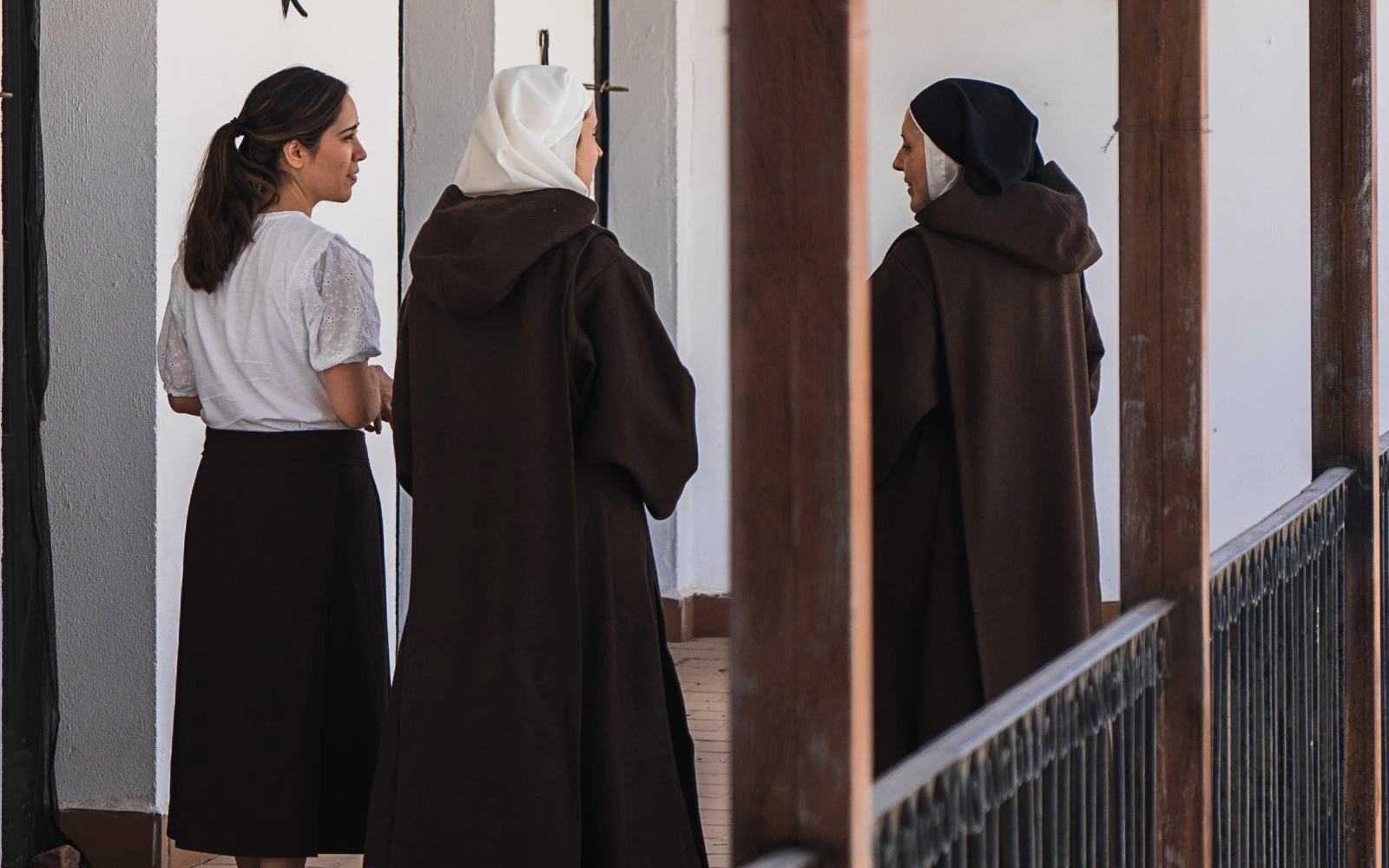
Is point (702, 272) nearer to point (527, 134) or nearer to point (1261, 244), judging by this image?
point (1261, 244)

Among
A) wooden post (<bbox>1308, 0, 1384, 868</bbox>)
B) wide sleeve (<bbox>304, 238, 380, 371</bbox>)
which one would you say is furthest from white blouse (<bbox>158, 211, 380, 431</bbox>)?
wooden post (<bbox>1308, 0, 1384, 868</bbox>)

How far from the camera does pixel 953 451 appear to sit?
3074 mm

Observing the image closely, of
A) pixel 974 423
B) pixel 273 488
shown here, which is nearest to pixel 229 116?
pixel 273 488

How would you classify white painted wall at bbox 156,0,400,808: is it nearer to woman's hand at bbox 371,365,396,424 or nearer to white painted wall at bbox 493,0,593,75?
white painted wall at bbox 493,0,593,75

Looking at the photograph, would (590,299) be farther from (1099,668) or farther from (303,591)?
(1099,668)

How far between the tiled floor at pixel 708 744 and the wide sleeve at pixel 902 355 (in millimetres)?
655

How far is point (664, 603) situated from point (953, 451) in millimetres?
3462

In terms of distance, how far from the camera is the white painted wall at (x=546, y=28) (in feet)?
16.5

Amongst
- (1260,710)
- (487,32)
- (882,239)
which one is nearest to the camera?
(1260,710)

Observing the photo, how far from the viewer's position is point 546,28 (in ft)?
17.9

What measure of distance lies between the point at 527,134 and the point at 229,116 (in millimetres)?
1244

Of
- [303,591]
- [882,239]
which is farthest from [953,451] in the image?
[882,239]

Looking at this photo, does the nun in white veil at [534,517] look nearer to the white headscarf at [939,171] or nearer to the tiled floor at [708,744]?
the tiled floor at [708,744]

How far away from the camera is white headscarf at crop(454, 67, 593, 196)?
9.28 ft
